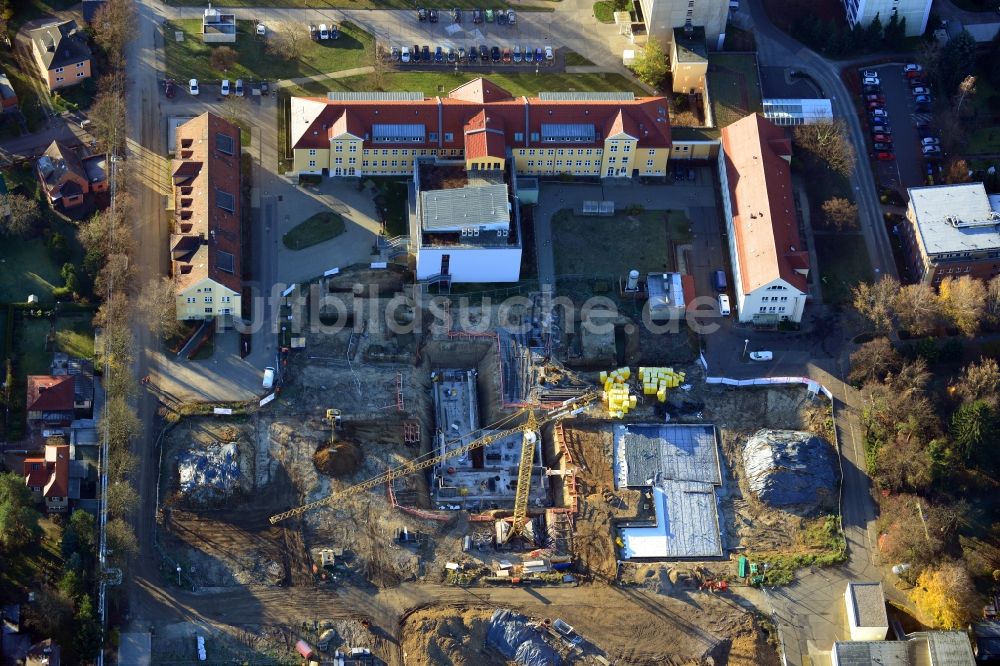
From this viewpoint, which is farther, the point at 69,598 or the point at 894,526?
the point at 894,526

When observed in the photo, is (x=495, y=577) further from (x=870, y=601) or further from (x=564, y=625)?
(x=870, y=601)

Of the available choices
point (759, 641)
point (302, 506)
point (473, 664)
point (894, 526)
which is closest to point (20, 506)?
point (302, 506)

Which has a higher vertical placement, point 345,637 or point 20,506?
point 20,506

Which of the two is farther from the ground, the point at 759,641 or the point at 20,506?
the point at 20,506

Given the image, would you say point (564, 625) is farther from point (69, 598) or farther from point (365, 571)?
point (69, 598)

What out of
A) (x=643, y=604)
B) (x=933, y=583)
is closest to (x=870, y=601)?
(x=933, y=583)
